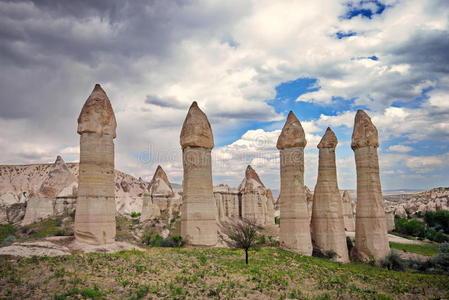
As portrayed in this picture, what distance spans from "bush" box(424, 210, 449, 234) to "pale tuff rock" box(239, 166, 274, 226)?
21.6 meters

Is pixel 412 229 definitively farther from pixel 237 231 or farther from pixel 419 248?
pixel 237 231

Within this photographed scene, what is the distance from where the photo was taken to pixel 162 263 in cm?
1549

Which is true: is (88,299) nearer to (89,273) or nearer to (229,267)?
(89,273)

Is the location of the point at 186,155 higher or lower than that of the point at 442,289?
higher

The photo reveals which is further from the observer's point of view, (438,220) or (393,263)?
(438,220)

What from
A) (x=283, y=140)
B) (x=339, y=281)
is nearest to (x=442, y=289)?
(x=339, y=281)

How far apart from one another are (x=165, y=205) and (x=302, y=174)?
2950cm

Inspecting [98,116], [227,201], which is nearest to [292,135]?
[98,116]

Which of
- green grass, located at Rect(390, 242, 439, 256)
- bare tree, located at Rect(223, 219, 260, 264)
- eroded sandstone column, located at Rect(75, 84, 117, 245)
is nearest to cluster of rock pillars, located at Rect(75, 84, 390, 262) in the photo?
eroded sandstone column, located at Rect(75, 84, 117, 245)

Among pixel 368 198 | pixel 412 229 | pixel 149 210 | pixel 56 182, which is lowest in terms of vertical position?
pixel 412 229

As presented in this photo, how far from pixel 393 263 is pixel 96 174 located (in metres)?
19.2

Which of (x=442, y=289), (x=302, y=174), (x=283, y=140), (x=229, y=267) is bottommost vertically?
(x=442, y=289)

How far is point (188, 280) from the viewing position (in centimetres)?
1270

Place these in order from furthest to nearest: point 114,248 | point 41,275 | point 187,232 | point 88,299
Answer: point 187,232
point 114,248
point 41,275
point 88,299
